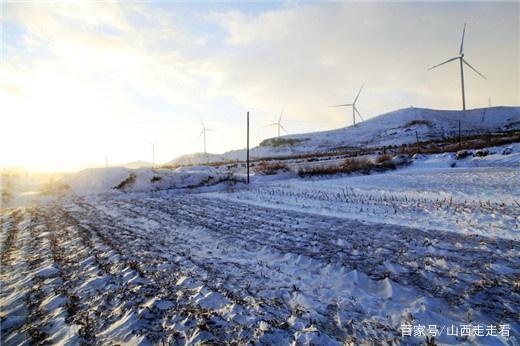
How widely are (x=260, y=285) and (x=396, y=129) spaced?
99.4 m

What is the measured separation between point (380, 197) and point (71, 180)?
1019 inches

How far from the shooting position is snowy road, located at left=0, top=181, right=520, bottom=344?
3905mm

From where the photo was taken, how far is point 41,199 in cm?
2125

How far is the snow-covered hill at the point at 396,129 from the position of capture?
3406 inches

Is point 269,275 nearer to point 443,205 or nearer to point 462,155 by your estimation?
point 443,205

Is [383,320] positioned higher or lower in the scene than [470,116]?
lower

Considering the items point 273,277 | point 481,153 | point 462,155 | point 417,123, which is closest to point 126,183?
point 273,277

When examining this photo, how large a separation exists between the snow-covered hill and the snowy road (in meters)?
79.6

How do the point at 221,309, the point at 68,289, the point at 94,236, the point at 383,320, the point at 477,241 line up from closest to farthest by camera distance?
the point at 383,320 < the point at 221,309 < the point at 68,289 < the point at 477,241 < the point at 94,236

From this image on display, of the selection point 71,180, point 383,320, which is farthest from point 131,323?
point 71,180

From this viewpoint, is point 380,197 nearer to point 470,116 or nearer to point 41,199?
point 41,199

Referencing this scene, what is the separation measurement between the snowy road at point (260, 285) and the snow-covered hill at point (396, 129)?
79635 mm

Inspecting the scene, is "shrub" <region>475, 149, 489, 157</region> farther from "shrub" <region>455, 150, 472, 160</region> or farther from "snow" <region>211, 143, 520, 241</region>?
"snow" <region>211, 143, 520, 241</region>

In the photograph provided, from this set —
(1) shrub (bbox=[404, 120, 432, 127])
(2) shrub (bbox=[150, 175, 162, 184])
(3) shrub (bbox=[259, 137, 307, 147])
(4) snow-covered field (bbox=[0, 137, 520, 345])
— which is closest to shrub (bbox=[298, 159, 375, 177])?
(2) shrub (bbox=[150, 175, 162, 184])
